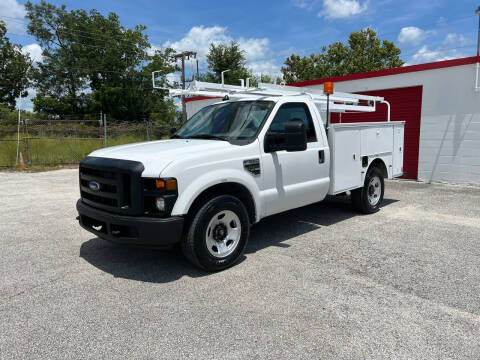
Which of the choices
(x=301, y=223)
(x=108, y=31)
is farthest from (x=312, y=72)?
(x=301, y=223)

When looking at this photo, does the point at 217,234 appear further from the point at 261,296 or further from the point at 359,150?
the point at 359,150

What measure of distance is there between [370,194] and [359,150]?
1113 mm

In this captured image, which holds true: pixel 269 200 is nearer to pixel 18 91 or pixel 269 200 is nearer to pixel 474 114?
pixel 474 114

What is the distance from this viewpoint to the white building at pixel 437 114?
9734 mm

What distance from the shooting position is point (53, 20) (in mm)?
44688

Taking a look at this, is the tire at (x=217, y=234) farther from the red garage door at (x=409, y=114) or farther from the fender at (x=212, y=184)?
the red garage door at (x=409, y=114)

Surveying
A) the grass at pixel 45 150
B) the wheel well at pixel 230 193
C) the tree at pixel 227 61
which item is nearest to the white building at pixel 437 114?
the wheel well at pixel 230 193

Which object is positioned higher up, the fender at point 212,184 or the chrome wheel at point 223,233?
the fender at point 212,184

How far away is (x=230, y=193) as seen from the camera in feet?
14.5

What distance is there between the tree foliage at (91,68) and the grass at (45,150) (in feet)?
82.6

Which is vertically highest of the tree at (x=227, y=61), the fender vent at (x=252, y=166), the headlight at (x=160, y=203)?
the tree at (x=227, y=61)

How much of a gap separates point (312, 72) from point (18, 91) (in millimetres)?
37514

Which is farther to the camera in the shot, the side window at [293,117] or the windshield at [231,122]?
the side window at [293,117]

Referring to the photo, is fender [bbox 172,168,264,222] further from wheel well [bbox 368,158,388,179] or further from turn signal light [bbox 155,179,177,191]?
wheel well [bbox 368,158,388,179]
